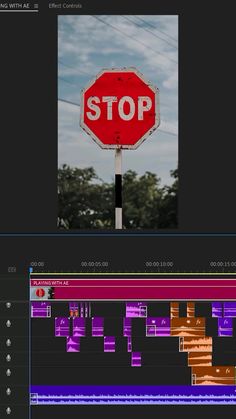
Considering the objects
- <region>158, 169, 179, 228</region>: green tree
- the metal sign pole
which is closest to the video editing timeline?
the metal sign pole

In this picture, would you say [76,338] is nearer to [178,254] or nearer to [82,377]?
[82,377]

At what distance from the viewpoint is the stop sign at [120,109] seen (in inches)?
173

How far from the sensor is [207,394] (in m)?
3.20

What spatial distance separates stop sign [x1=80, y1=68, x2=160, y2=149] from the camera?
4406 millimetres

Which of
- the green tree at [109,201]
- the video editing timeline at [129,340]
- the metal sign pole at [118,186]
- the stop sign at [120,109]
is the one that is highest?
the green tree at [109,201]

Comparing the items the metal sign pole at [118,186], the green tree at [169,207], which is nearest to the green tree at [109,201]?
the green tree at [169,207]

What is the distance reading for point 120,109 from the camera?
14.6 feet

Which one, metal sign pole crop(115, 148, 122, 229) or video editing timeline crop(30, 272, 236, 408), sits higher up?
metal sign pole crop(115, 148, 122, 229)

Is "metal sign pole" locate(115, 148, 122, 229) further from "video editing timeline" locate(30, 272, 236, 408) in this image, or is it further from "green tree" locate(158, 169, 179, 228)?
"green tree" locate(158, 169, 179, 228)

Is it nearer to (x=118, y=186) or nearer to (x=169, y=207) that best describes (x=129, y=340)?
(x=118, y=186)

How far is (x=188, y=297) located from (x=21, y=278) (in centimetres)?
89

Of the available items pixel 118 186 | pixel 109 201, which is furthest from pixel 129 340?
pixel 109 201

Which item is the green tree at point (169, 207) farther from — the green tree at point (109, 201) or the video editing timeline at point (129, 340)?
the video editing timeline at point (129, 340)

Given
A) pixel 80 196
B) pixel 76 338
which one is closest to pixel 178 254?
pixel 76 338
